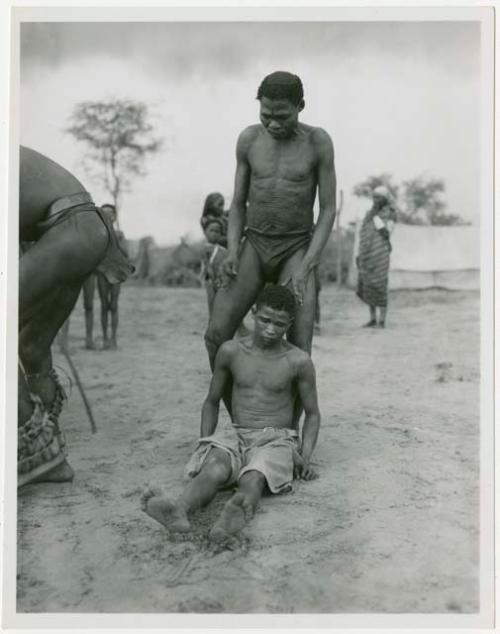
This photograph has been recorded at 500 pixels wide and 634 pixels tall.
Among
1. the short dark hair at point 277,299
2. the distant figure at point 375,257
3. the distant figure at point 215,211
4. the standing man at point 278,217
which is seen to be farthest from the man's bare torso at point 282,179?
the distant figure at point 375,257

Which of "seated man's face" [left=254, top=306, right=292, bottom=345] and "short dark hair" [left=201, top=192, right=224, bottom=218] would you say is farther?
"short dark hair" [left=201, top=192, right=224, bottom=218]

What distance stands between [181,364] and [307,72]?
2.52 m

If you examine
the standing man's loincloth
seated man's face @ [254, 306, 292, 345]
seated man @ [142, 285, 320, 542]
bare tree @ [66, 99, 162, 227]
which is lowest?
seated man @ [142, 285, 320, 542]

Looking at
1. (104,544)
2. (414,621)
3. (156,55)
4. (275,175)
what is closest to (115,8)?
(156,55)

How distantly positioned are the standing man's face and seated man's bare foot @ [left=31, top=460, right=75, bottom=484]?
6.12ft

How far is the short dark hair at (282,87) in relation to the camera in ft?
12.2

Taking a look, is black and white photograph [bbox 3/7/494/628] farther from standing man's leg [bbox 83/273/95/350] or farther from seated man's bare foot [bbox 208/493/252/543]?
standing man's leg [bbox 83/273/95/350]

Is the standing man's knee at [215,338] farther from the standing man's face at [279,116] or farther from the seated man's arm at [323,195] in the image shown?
the standing man's face at [279,116]

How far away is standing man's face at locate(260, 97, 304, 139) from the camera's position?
3791 millimetres

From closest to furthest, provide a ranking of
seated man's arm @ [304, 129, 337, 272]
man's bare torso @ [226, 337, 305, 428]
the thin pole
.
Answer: man's bare torso @ [226, 337, 305, 428] → seated man's arm @ [304, 129, 337, 272] → the thin pole

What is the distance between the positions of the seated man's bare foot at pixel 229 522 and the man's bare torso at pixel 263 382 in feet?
2.03

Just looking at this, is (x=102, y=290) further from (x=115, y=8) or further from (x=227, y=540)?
(x=227, y=540)

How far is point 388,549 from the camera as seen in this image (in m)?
3.33

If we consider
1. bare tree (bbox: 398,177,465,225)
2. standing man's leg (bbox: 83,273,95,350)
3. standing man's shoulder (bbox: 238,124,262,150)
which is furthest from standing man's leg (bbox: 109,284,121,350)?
standing man's shoulder (bbox: 238,124,262,150)
